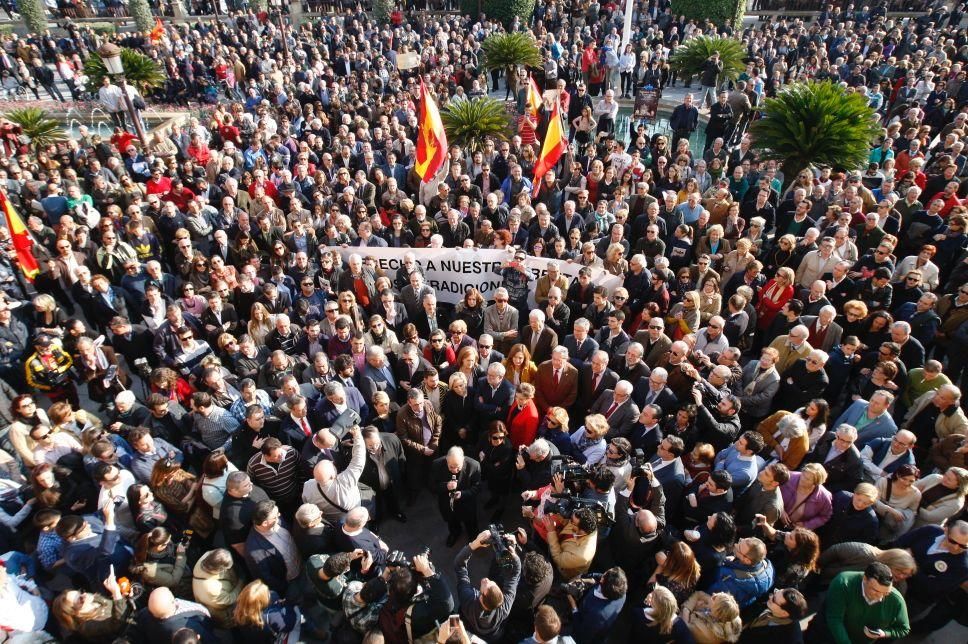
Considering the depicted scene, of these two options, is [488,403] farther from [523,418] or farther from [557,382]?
[557,382]

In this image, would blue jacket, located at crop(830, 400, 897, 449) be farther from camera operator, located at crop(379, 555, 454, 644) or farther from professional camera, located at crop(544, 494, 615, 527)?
camera operator, located at crop(379, 555, 454, 644)

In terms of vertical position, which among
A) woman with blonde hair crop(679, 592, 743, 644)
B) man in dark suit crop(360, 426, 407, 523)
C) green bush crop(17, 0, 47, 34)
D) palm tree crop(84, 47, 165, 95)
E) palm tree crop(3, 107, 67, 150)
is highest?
green bush crop(17, 0, 47, 34)

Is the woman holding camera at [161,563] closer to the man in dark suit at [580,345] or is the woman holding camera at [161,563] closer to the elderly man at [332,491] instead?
the elderly man at [332,491]

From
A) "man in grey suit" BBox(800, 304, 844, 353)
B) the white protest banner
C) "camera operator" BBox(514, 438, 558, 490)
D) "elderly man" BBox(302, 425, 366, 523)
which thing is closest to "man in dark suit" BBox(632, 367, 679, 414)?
"camera operator" BBox(514, 438, 558, 490)

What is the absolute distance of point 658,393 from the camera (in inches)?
236

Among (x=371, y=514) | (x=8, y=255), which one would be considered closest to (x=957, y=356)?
(x=371, y=514)

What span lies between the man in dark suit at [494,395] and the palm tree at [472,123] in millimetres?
7654

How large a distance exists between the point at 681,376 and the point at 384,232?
17.5ft

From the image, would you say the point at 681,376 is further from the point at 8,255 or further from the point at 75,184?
the point at 75,184

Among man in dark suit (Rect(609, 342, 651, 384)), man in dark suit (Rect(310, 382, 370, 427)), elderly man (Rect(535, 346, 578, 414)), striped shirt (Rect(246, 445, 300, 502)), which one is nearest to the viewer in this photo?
striped shirt (Rect(246, 445, 300, 502))

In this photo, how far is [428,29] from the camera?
25906mm

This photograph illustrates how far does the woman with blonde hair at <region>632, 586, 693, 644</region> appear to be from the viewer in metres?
3.97

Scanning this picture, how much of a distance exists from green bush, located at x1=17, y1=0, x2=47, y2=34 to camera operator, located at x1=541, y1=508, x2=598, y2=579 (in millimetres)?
35062

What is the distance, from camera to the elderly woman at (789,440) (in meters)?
5.34
